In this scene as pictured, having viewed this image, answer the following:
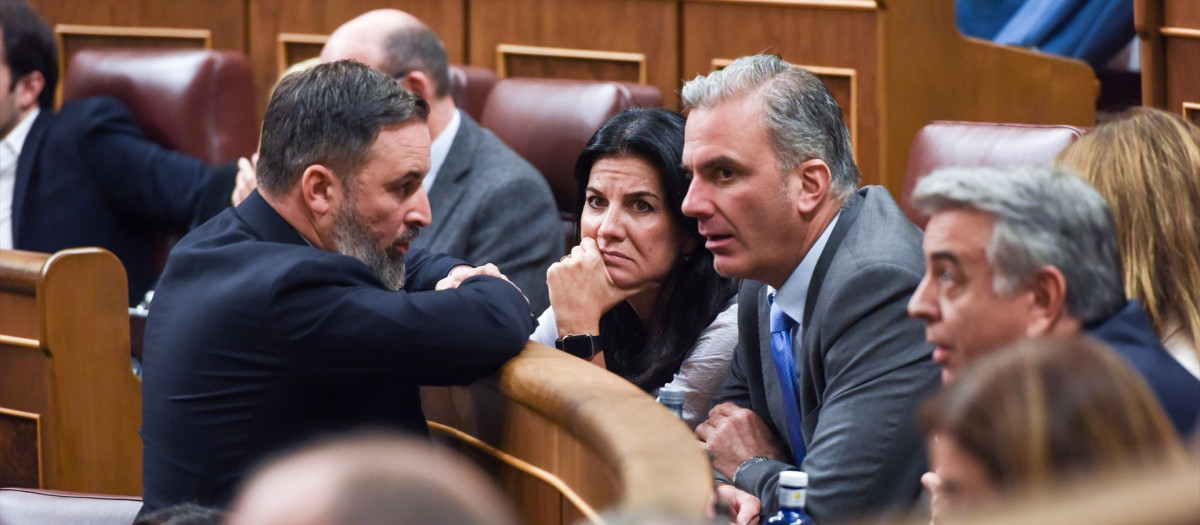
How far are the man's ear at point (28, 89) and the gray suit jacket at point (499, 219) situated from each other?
4.58 feet

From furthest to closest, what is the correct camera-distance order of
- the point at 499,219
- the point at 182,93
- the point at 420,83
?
the point at 182,93 < the point at 420,83 < the point at 499,219

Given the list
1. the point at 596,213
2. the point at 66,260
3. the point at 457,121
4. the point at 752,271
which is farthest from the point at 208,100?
the point at 752,271

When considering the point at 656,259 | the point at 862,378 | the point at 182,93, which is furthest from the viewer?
the point at 182,93

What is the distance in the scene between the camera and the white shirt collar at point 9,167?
151 inches

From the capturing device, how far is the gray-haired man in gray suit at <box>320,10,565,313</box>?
3.12m

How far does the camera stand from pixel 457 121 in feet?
10.8

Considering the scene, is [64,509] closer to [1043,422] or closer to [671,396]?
[671,396]

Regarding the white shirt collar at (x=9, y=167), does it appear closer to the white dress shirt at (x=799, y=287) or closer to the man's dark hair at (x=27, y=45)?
the man's dark hair at (x=27, y=45)

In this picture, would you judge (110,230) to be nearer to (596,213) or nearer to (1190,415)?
(596,213)

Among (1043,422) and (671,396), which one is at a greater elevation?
(1043,422)

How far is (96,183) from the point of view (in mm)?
3854

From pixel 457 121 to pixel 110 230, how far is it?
1.20 meters

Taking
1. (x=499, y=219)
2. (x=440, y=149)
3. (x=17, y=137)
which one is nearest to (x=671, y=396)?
(x=499, y=219)

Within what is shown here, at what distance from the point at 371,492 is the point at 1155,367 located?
2.67 ft
